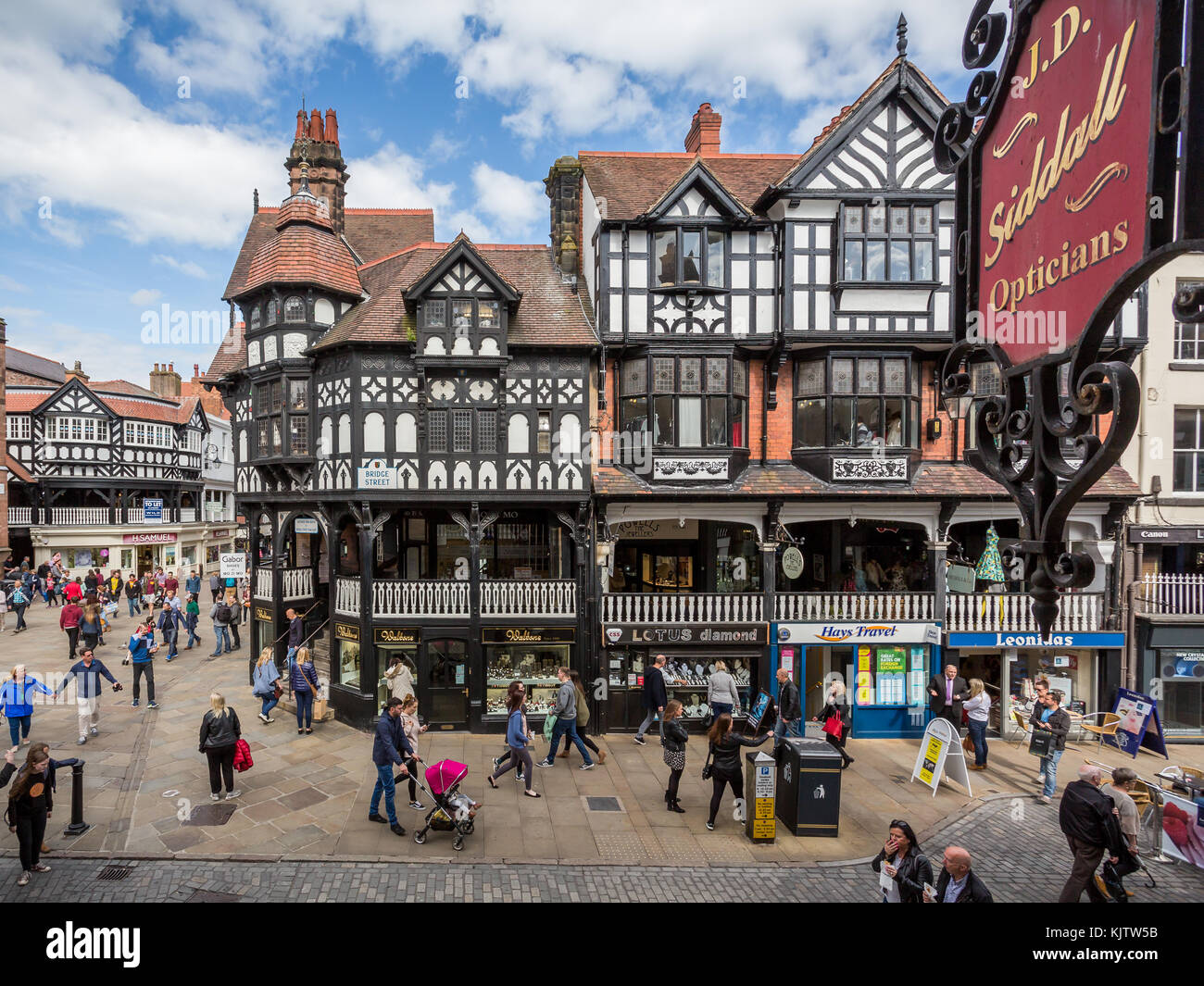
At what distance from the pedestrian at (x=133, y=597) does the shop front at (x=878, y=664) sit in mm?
24998

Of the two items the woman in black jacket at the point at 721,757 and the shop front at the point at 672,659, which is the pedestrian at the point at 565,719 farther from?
the woman in black jacket at the point at 721,757

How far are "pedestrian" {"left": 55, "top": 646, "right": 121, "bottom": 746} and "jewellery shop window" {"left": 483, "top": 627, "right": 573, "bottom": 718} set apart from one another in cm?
712

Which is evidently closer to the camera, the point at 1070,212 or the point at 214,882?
the point at 1070,212

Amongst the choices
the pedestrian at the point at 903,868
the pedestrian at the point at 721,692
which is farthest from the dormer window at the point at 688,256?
the pedestrian at the point at 903,868

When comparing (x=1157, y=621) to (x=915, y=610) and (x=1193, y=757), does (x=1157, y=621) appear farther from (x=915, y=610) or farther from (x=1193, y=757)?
(x=915, y=610)

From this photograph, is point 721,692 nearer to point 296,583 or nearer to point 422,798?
point 422,798

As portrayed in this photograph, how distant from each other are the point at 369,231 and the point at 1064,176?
20318 millimetres

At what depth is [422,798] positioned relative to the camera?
9859 mm

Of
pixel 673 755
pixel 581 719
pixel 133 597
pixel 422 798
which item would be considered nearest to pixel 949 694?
pixel 673 755

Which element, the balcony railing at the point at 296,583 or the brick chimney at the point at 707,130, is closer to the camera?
the balcony railing at the point at 296,583

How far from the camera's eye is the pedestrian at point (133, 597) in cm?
2388

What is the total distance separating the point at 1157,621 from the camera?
13.8m

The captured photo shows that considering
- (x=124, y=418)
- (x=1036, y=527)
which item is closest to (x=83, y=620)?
(x=1036, y=527)

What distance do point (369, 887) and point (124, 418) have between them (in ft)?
119
